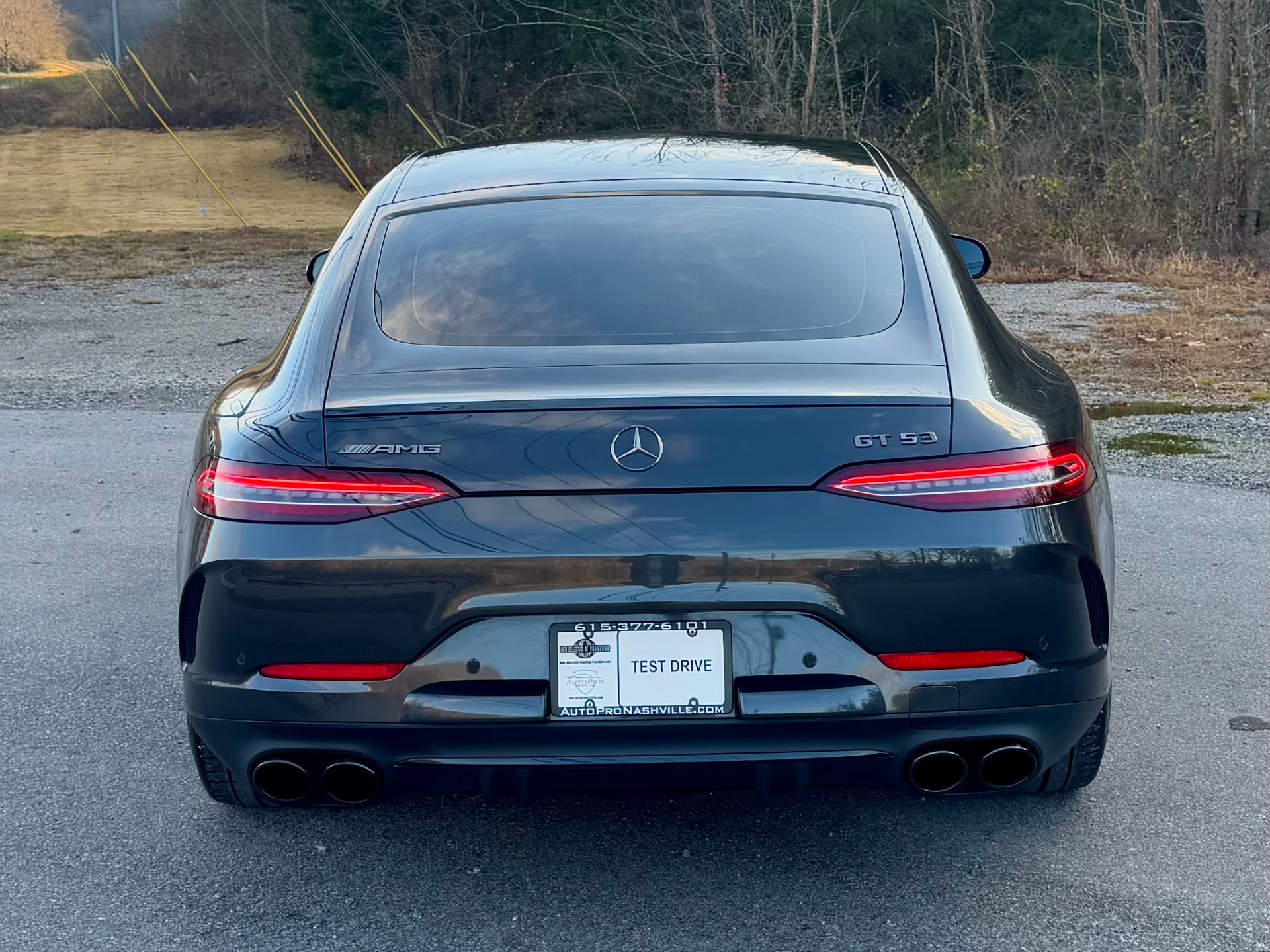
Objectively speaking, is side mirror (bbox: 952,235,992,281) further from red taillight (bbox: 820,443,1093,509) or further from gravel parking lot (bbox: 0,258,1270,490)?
gravel parking lot (bbox: 0,258,1270,490)

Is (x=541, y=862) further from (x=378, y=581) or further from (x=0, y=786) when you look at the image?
(x=0, y=786)

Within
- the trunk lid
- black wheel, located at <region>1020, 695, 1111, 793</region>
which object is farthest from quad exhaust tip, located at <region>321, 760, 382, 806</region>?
black wheel, located at <region>1020, 695, 1111, 793</region>

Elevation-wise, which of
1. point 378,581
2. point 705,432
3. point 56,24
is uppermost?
point 705,432

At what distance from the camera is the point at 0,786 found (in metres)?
3.50

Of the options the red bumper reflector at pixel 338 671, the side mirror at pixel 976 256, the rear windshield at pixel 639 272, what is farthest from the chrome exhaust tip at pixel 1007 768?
the side mirror at pixel 976 256

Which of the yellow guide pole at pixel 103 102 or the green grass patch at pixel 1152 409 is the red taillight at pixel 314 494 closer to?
the green grass patch at pixel 1152 409

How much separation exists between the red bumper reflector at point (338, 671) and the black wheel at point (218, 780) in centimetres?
45

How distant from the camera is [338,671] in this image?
2.57 metres

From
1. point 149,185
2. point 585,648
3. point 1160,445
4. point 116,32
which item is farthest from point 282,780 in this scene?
point 116,32

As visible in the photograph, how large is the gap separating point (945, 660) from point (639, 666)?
0.59 m

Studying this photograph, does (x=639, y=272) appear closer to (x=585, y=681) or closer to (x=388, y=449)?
(x=388, y=449)

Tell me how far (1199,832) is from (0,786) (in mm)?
3032

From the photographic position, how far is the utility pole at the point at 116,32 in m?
46.4

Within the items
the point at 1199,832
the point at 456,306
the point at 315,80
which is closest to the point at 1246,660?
the point at 1199,832
